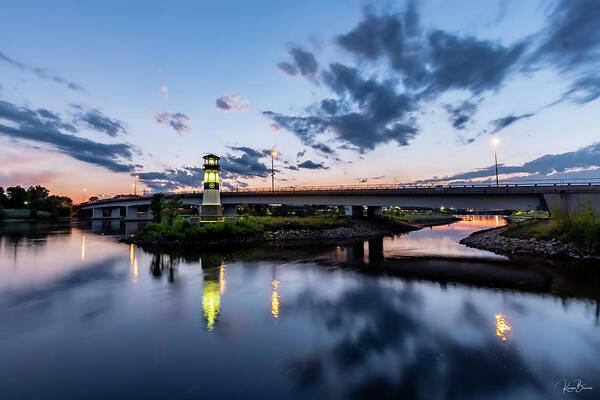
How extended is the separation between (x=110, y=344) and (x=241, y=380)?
730 cm

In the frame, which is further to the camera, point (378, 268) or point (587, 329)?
point (378, 268)

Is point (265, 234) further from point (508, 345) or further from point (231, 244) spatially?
point (508, 345)

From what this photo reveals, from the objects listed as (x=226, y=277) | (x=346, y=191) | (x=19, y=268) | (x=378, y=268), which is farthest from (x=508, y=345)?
(x=346, y=191)

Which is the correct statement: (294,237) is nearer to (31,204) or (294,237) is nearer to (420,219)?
(420,219)

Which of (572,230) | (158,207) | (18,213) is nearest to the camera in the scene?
(572,230)

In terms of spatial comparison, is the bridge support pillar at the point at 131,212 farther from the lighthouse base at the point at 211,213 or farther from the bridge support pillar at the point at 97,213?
the lighthouse base at the point at 211,213

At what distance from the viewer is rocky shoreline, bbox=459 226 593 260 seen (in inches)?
1216

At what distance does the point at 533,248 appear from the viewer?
35.1m

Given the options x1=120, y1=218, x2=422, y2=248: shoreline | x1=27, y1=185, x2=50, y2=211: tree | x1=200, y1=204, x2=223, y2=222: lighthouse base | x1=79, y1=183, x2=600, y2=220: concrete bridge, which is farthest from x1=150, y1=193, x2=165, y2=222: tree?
x1=27, y1=185, x2=50, y2=211: tree

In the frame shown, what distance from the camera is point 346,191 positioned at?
63531 mm

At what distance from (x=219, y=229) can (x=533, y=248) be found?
44.9 meters

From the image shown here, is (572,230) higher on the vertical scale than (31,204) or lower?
lower

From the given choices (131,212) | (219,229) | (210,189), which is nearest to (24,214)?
(131,212)

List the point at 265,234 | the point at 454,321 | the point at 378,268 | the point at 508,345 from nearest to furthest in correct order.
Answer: the point at 508,345
the point at 454,321
the point at 378,268
the point at 265,234
